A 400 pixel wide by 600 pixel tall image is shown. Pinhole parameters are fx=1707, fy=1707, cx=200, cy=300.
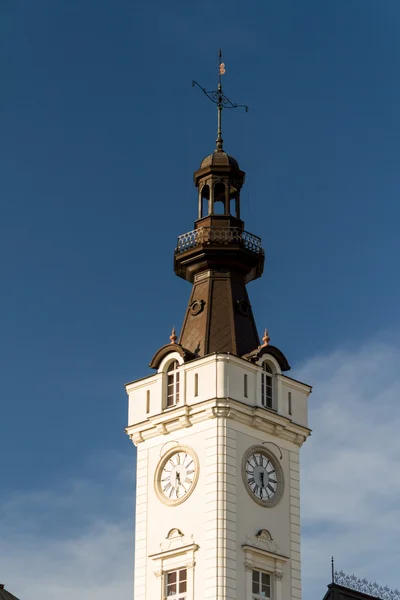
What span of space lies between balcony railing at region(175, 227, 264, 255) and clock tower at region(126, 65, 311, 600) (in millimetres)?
64

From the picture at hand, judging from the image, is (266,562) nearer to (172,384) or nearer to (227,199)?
(172,384)

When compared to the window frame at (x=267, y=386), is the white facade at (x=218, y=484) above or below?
below

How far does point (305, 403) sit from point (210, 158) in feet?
42.6

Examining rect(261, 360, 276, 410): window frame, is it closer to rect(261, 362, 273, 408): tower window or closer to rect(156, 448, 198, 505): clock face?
rect(261, 362, 273, 408): tower window

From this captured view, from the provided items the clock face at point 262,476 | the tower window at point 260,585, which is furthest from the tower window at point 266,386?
the tower window at point 260,585

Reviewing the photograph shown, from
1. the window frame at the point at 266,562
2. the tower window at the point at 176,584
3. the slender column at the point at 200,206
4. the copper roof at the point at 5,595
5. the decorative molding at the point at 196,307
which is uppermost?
the slender column at the point at 200,206

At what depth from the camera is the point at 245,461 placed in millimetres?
71500

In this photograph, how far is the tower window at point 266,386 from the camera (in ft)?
242

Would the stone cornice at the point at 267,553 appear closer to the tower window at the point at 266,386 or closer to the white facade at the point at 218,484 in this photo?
the white facade at the point at 218,484

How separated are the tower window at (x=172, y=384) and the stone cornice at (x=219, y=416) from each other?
78 cm

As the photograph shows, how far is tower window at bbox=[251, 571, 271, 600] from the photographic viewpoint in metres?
69.6

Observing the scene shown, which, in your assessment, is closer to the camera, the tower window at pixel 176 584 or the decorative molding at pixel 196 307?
the tower window at pixel 176 584

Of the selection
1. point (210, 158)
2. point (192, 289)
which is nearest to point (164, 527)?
point (192, 289)

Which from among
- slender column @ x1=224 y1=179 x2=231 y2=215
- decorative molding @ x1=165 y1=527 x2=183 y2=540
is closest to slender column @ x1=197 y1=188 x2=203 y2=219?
slender column @ x1=224 y1=179 x2=231 y2=215
